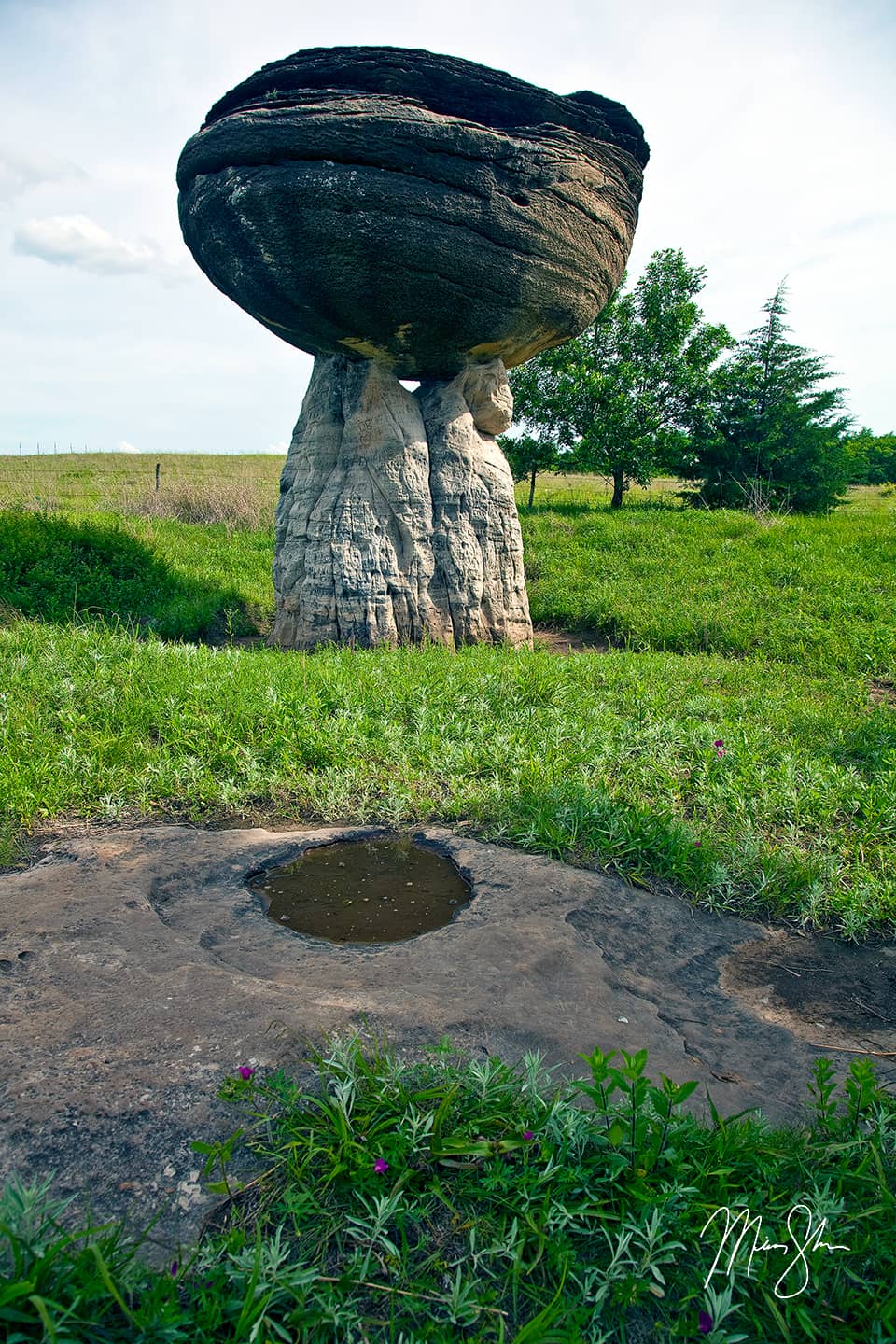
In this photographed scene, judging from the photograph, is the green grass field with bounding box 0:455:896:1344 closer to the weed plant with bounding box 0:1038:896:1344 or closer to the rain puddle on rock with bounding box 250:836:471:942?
the weed plant with bounding box 0:1038:896:1344

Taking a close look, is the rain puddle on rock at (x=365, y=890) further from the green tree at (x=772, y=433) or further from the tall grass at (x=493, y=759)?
the green tree at (x=772, y=433)

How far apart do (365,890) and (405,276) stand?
614cm

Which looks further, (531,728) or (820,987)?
(531,728)

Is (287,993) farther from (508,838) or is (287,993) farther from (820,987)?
(820,987)

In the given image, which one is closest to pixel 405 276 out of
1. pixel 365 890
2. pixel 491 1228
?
pixel 365 890

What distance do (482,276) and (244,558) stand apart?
677 cm

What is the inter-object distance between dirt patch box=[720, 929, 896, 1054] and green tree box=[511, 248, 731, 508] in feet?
50.1

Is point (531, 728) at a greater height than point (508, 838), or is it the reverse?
point (531, 728)

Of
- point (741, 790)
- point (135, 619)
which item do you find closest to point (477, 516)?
point (135, 619)

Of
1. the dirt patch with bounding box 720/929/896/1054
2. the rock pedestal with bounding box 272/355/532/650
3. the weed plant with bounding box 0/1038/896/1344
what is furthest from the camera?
the rock pedestal with bounding box 272/355/532/650

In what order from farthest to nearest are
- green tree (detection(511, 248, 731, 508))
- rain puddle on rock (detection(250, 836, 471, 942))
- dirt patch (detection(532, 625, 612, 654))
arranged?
green tree (detection(511, 248, 731, 508)) < dirt patch (detection(532, 625, 612, 654)) < rain puddle on rock (detection(250, 836, 471, 942))

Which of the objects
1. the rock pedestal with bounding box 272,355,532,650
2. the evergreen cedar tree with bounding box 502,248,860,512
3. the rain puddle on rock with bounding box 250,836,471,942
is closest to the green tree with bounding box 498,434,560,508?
the evergreen cedar tree with bounding box 502,248,860,512
